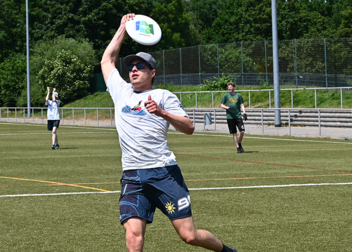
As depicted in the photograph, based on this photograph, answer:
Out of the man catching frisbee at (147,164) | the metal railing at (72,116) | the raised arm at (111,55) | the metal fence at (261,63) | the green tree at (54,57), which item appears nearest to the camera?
the man catching frisbee at (147,164)

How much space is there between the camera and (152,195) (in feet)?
16.0

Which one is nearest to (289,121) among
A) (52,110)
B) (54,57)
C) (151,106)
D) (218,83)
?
(52,110)

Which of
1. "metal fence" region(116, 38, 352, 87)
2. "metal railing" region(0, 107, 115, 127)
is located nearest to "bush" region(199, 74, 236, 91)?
"metal fence" region(116, 38, 352, 87)

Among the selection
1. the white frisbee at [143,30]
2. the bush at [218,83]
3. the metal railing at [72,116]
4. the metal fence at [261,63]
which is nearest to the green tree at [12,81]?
the metal railing at [72,116]

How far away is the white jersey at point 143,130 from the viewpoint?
491 centimetres

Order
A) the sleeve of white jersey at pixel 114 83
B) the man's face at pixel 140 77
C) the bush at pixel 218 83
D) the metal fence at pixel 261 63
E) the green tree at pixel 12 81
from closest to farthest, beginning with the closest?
the man's face at pixel 140 77, the sleeve of white jersey at pixel 114 83, the metal fence at pixel 261 63, the bush at pixel 218 83, the green tree at pixel 12 81

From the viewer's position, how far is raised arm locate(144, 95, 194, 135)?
4.55 metres

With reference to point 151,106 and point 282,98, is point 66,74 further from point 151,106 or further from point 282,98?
point 151,106

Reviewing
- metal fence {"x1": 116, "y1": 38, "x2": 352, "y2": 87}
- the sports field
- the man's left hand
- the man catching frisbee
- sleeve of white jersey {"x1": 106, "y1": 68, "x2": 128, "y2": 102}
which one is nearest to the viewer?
the man's left hand

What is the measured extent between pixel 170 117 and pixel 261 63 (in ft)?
113

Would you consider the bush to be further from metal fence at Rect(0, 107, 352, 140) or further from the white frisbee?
the white frisbee

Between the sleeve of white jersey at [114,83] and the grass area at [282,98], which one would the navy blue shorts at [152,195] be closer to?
the sleeve of white jersey at [114,83]

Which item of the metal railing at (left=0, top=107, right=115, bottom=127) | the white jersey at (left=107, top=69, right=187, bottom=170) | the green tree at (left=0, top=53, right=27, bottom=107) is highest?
the green tree at (left=0, top=53, right=27, bottom=107)

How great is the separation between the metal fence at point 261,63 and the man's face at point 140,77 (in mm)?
29502
